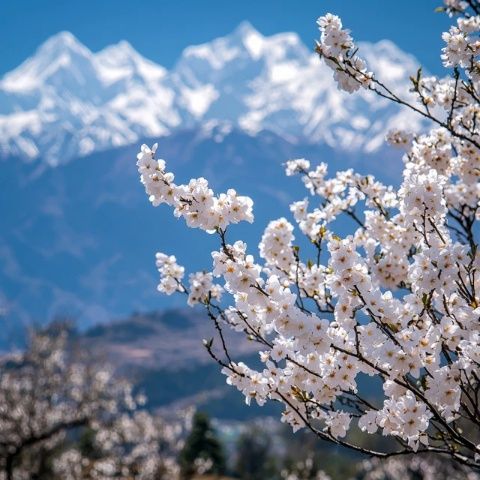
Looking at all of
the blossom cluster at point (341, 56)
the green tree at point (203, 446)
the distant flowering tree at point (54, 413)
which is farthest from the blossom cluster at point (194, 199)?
the green tree at point (203, 446)

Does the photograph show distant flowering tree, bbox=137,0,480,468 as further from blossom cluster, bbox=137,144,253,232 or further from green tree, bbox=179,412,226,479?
green tree, bbox=179,412,226,479

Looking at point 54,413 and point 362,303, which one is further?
point 54,413

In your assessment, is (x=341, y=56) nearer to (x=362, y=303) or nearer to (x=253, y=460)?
(x=362, y=303)

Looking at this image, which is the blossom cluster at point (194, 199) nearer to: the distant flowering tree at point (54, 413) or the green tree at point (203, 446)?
the distant flowering tree at point (54, 413)

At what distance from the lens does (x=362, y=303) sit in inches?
158

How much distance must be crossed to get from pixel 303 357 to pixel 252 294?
0.73m

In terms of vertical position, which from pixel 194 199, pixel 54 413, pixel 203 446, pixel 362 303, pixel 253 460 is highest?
pixel 253 460

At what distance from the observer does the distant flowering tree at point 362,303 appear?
3910 mm

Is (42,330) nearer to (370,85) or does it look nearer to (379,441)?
(370,85)

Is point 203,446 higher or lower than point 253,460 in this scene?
lower

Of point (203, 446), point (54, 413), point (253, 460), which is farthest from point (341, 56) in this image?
point (253, 460)

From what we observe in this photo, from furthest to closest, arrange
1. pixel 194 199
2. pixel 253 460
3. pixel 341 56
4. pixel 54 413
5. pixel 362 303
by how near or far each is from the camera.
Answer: pixel 253 460
pixel 54 413
pixel 341 56
pixel 194 199
pixel 362 303

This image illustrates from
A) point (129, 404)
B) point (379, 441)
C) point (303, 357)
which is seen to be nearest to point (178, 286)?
point (303, 357)

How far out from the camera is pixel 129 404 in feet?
111
